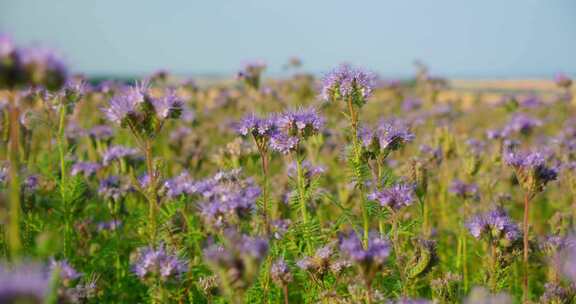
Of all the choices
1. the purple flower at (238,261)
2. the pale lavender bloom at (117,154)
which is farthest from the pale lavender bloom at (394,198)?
the pale lavender bloom at (117,154)

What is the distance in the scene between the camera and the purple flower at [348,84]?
3984mm

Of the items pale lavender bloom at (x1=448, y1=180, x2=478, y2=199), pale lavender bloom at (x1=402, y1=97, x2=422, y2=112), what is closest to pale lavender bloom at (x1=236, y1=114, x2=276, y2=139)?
pale lavender bloom at (x1=448, y1=180, x2=478, y2=199)

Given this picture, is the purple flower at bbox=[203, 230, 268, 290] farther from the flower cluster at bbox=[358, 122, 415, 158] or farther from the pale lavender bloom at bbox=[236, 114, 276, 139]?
the flower cluster at bbox=[358, 122, 415, 158]

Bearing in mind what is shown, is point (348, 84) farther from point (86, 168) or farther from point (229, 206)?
point (86, 168)

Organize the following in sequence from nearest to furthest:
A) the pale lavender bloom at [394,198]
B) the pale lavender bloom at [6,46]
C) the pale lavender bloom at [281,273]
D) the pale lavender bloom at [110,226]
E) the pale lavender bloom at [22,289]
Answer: the pale lavender bloom at [22,289] < the pale lavender bloom at [6,46] < the pale lavender bloom at [281,273] < the pale lavender bloom at [394,198] < the pale lavender bloom at [110,226]

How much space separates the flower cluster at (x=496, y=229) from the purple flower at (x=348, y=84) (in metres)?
1.17

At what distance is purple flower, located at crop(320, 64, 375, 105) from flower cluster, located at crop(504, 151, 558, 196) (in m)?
1.09

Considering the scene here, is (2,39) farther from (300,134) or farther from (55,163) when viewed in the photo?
(55,163)

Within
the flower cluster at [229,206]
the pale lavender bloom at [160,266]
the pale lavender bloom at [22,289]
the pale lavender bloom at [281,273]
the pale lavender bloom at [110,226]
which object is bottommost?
the pale lavender bloom at [110,226]

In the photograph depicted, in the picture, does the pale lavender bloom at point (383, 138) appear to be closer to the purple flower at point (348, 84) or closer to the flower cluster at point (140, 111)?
the purple flower at point (348, 84)

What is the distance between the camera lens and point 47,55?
2537 mm

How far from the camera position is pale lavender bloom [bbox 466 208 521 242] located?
12.9 ft

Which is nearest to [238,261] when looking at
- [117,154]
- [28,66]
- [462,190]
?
[28,66]

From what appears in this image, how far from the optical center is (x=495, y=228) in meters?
3.94
